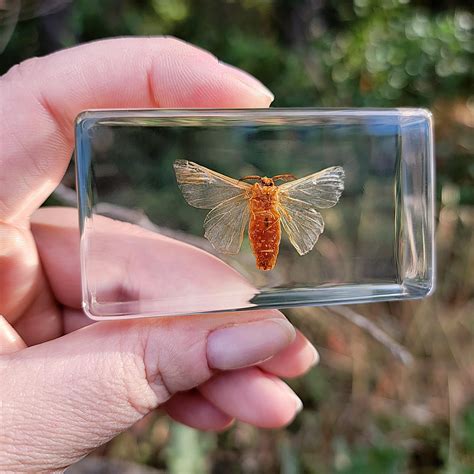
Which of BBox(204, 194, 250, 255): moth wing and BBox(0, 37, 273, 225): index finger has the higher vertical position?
BBox(0, 37, 273, 225): index finger

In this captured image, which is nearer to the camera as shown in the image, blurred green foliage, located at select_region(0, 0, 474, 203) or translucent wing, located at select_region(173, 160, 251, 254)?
translucent wing, located at select_region(173, 160, 251, 254)

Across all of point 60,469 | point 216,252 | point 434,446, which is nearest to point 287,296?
point 216,252

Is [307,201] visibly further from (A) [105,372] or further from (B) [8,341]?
(B) [8,341]

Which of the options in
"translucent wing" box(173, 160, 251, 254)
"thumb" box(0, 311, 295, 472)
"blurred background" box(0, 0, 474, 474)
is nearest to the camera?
"thumb" box(0, 311, 295, 472)

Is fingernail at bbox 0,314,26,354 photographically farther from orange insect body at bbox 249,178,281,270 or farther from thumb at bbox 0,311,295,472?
orange insect body at bbox 249,178,281,270

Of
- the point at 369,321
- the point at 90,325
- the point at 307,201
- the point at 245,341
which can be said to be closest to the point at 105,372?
the point at 90,325

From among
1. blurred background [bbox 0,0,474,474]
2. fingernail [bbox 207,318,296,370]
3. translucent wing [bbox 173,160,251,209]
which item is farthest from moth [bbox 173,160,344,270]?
blurred background [bbox 0,0,474,474]

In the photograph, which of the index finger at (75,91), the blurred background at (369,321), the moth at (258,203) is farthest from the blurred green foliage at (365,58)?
the moth at (258,203)
